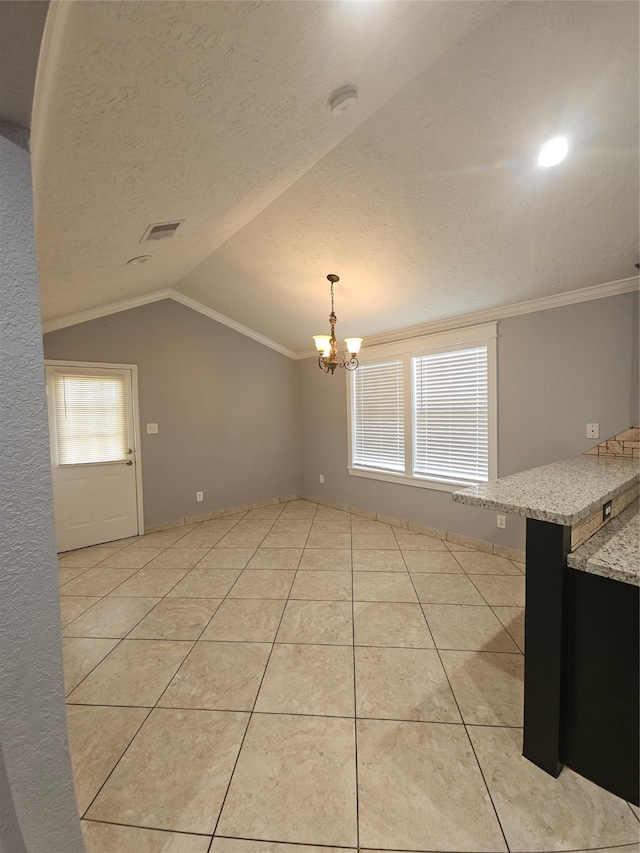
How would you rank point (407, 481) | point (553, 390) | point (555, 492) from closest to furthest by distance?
point (555, 492), point (553, 390), point (407, 481)

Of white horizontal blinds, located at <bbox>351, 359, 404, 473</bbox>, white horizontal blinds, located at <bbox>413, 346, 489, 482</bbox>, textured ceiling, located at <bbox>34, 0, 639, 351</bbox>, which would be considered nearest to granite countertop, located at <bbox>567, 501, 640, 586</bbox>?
textured ceiling, located at <bbox>34, 0, 639, 351</bbox>

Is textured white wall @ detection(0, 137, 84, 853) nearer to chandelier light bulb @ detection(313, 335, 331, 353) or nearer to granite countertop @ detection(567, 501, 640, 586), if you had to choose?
granite countertop @ detection(567, 501, 640, 586)

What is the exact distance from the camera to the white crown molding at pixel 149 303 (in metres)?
3.51

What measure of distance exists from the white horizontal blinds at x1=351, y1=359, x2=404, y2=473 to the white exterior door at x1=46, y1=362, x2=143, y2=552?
2.70 meters

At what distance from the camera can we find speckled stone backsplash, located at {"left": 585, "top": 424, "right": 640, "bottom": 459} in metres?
2.47

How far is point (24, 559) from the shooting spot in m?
→ 0.77

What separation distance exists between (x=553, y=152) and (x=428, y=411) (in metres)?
2.40

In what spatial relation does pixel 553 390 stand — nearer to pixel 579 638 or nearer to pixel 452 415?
pixel 452 415

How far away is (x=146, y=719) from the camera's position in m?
1.58

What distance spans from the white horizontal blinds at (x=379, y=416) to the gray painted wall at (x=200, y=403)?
123cm

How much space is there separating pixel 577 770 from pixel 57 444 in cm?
436

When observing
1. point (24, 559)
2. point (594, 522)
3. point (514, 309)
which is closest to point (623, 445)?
point (514, 309)

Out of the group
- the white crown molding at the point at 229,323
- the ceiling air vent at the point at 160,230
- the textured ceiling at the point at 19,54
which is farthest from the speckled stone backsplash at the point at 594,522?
the white crown molding at the point at 229,323

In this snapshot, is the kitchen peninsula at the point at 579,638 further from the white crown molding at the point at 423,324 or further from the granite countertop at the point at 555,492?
the white crown molding at the point at 423,324
